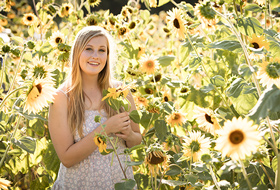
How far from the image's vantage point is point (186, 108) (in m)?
1.37

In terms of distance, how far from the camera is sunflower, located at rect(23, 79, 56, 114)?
2.77ft

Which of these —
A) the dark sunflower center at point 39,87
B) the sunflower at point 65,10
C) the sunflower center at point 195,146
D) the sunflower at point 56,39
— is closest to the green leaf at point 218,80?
the sunflower center at point 195,146

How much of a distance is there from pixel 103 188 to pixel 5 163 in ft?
1.53

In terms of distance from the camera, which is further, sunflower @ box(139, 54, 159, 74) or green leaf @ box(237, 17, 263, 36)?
sunflower @ box(139, 54, 159, 74)

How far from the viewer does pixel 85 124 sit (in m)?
1.28

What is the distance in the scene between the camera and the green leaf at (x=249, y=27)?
91cm

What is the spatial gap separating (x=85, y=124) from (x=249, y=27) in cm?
68

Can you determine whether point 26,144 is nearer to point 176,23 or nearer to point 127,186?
point 127,186

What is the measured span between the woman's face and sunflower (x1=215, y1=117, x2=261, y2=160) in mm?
755

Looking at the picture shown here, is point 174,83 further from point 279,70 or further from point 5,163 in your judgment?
point 5,163

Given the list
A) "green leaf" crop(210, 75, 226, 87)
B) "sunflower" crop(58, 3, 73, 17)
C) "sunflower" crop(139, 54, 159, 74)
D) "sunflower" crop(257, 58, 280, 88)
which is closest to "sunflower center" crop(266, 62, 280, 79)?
"sunflower" crop(257, 58, 280, 88)

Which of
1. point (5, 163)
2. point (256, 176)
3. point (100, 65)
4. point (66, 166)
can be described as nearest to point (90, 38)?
point (100, 65)

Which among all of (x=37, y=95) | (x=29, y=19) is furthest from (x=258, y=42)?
(x=29, y=19)

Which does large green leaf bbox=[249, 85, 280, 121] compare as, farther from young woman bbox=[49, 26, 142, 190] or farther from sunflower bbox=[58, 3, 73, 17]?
sunflower bbox=[58, 3, 73, 17]
